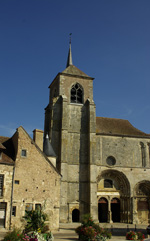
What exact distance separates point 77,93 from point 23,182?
16.4 m

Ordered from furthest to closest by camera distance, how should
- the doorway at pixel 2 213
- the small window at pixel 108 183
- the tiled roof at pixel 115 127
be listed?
the tiled roof at pixel 115 127
the small window at pixel 108 183
the doorway at pixel 2 213

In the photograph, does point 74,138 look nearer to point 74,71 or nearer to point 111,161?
point 111,161

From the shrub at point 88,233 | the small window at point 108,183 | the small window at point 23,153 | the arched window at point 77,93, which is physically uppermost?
A: the arched window at point 77,93

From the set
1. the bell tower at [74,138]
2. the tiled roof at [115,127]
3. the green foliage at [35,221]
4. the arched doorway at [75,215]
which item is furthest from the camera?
the tiled roof at [115,127]

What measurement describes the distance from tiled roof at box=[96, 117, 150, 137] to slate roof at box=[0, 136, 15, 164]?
13.1 metres

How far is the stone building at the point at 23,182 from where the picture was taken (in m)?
17.3

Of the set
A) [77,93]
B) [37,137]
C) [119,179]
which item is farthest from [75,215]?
[77,93]

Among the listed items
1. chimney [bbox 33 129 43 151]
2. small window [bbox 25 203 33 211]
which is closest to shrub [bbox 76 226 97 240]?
small window [bbox 25 203 33 211]

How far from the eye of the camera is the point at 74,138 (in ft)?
95.5

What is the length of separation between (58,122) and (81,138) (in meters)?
3.23

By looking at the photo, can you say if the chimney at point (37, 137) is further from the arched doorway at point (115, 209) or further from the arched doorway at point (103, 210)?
the arched doorway at point (115, 209)

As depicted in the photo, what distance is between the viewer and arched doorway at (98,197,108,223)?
1138 inches

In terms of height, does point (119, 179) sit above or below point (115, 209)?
above

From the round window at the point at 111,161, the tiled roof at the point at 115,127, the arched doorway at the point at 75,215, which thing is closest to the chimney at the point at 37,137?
the arched doorway at the point at 75,215
